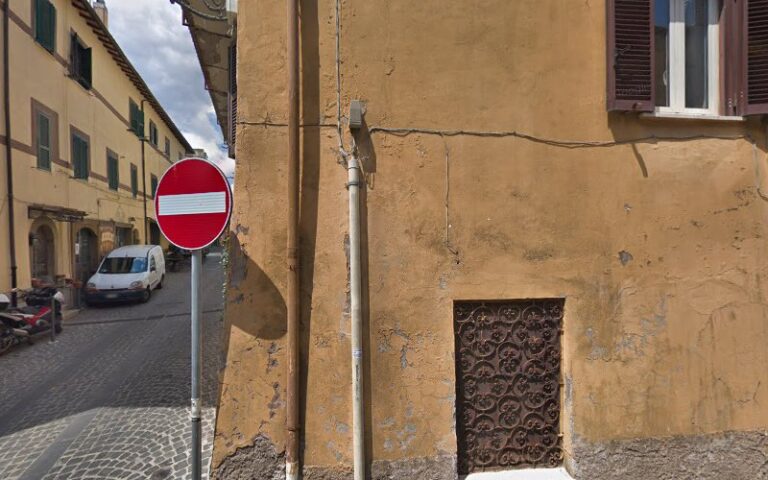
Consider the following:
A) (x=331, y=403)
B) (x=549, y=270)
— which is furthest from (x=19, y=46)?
(x=549, y=270)

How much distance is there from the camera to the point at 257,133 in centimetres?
327

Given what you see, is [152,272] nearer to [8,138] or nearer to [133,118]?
[8,138]

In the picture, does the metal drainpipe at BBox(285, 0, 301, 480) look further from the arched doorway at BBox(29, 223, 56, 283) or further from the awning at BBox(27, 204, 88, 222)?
the arched doorway at BBox(29, 223, 56, 283)

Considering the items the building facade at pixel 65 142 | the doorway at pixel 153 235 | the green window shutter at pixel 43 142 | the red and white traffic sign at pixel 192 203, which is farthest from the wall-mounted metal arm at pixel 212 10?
the doorway at pixel 153 235

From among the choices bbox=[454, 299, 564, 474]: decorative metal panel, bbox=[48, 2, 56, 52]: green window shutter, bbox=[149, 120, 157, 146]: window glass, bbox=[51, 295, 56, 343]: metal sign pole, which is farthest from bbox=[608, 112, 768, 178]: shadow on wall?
bbox=[149, 120, 157, 146]: window glass

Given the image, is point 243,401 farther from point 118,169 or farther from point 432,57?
point 118,169

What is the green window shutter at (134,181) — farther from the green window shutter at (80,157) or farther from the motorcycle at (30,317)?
the motorcycle at (30,317)

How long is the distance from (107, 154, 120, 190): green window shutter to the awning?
4.25 meters

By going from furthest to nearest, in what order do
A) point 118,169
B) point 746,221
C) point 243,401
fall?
point 118,169
point 746,221
point 243,401

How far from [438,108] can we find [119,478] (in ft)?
14.1

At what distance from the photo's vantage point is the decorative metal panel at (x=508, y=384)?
3.47 m

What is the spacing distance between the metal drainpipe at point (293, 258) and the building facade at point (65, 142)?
9.83 m

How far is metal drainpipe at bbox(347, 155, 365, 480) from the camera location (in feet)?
10.5

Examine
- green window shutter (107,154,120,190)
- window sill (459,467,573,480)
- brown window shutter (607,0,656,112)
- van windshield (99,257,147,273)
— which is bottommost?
window sill (459,467,573,480)
